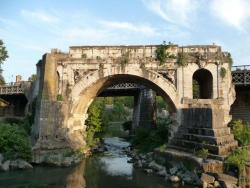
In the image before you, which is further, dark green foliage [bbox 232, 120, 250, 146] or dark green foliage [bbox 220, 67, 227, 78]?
dark green foliage [bbox 220, 67, 227, 78]

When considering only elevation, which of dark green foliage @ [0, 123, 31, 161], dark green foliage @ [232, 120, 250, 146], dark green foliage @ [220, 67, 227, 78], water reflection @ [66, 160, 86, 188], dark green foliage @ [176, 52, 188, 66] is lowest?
water reflection @ [66, 160, 86, 188]

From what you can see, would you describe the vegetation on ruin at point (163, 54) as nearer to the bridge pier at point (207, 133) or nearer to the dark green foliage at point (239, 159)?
the bridge pier at point (207, 133)

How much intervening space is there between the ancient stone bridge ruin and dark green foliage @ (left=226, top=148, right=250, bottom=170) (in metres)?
6.33

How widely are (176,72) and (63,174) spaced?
1000 cm

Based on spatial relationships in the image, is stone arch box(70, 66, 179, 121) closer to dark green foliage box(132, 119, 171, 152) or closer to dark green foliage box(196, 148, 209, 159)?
dark green foliage box(132, 119, 171, 152)

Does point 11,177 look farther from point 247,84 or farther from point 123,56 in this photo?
point 247,84

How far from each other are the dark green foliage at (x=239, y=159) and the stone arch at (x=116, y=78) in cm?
817

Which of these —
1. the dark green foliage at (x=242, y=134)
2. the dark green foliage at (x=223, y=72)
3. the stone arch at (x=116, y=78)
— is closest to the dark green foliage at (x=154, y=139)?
the stone arch at (x=116, y=78)

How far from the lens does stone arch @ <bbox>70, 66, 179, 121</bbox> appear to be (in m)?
22.8

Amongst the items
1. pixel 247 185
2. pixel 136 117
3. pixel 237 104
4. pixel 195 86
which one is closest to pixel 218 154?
pixel 247 185

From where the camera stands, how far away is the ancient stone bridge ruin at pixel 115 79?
22.3 m

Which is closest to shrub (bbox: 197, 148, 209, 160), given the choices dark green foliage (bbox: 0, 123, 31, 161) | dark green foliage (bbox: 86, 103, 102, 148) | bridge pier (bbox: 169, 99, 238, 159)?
bridge pier (bbox: 169, 99, 238, 159)

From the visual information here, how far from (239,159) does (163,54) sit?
1065 cm

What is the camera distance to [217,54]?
23062 millimetres
